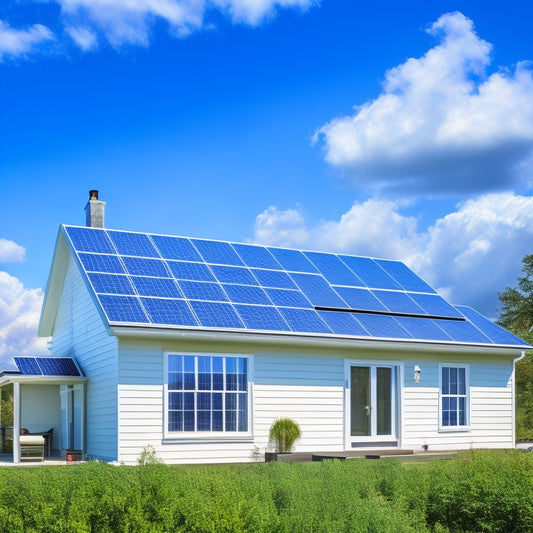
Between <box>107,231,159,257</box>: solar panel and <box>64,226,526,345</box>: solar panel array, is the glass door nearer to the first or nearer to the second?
<box>64,226,526,345</box>: solar panel array

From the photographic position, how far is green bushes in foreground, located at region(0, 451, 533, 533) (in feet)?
25.3

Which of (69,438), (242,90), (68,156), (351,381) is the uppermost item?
(242,90)

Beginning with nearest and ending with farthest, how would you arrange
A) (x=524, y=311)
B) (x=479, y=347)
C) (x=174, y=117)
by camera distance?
1. (x=174, y=117)
2. (x=479, y=347)
3. (x=524, y=311)

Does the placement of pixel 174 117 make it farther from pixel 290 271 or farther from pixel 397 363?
pixel 397 363

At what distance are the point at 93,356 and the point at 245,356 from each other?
372cm

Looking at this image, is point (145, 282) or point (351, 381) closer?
point (145, 282)

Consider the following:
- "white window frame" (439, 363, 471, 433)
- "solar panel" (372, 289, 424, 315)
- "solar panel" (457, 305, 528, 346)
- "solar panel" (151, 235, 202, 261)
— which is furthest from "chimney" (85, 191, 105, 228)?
"solar panel" (457, 305, 528, 346)

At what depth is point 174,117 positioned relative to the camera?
1923cm

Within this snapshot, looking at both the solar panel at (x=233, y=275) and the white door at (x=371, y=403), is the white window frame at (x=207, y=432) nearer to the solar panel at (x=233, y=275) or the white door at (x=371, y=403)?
the solar panel at (x=233, y=275)

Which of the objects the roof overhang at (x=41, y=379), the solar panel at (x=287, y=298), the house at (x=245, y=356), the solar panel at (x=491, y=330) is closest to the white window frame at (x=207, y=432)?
the house at (x=245, y=356)

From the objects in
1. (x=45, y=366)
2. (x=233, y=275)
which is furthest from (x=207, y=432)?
(x=45, y=366)

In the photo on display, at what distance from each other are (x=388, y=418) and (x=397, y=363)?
143 centimetres

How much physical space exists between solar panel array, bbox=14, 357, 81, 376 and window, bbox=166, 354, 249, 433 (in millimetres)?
3631

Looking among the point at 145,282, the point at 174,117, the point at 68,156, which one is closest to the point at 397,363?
the point at 145,282
